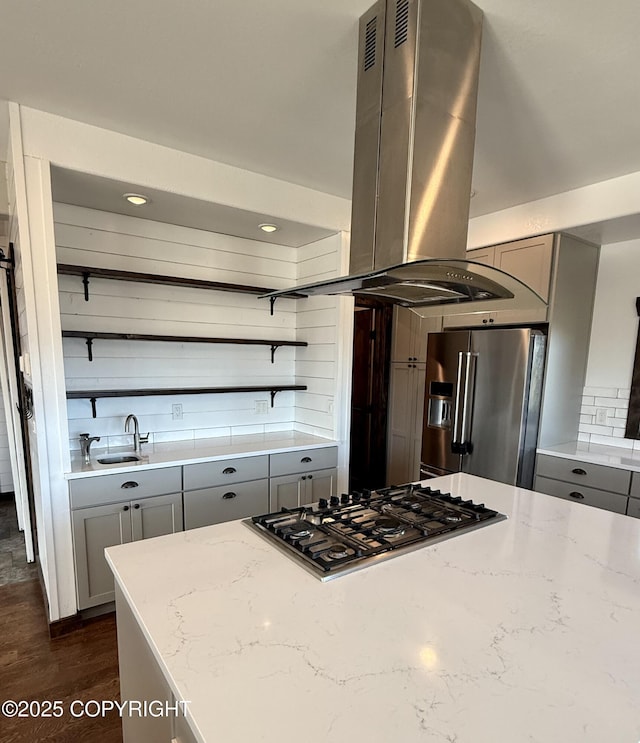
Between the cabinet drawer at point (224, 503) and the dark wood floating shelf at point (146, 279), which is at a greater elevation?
the dark wood floating shelf at point (146, 279)

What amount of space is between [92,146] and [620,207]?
9.96ft

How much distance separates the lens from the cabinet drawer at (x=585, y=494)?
8.26 feet

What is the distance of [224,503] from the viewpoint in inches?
105

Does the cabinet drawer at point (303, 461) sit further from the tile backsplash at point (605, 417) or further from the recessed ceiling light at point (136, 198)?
the tile backsplash at point (605, 417)

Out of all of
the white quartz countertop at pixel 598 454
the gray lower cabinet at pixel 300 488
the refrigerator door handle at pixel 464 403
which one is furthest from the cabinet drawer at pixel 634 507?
the gray lower cabinet at pixel 300 488

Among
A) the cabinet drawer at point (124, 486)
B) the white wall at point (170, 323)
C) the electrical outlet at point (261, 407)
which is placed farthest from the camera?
the electrical outlet at point (261, 407)

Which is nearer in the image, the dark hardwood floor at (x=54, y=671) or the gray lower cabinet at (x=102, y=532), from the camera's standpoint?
the dark hardwood floor at (x=54, y=671)

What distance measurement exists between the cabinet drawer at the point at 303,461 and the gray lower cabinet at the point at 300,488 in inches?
1.5

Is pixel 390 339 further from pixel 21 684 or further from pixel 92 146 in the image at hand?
pixel 21 684

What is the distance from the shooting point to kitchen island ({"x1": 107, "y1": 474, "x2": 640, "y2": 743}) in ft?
2.33

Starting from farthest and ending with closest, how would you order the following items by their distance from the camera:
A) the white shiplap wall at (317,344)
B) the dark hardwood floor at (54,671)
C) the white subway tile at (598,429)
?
the white shiplap wall at (317,344) < the white subway tile at (598,429) < the dark hardwood floor at (54,671)

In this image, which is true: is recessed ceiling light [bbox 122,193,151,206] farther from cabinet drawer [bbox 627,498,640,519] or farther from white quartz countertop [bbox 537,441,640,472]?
cabinet drawer [bbox 627,498,640,519]

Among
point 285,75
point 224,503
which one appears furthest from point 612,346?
point 224,503

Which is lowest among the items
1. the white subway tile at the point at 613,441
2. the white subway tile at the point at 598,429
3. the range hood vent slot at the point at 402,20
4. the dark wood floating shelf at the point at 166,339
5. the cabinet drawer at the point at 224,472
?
the cabinet drawer at the point at 224,472
